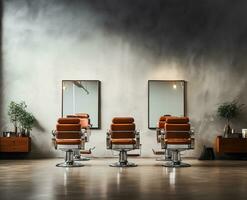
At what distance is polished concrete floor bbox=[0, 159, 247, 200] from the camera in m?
6.09

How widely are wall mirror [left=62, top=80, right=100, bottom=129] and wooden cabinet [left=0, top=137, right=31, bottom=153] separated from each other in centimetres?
128

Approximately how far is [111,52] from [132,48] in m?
0.58

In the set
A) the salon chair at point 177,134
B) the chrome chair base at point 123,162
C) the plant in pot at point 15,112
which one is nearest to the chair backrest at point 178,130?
the salon chair at point 177,134

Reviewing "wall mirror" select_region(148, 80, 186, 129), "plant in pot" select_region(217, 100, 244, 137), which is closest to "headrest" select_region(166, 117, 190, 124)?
"wall mirror" select_region(148, 80, 186, 129)

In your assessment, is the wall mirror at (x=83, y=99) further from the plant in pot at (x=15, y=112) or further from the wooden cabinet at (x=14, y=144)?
the wooden cabinet at (x=14, y=144)

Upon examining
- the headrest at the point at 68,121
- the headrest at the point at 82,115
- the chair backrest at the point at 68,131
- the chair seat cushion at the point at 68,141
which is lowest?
the chair seat cushion at the point at 68,141

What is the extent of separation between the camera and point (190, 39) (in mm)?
13039

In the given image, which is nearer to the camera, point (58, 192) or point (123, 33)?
point (58, 192)

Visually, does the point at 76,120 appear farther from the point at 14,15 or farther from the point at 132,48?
the point at 14,15

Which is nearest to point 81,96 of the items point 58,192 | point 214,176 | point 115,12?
point 115,12

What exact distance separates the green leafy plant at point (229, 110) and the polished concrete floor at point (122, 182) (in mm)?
2592

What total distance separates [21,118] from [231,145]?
5453 mm

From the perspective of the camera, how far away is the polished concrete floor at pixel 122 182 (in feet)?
20.0

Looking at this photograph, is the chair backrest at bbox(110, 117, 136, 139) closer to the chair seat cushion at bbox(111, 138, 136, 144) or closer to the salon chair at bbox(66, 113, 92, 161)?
the chair seat cushion at bbox(111, 138, 136, 144)
